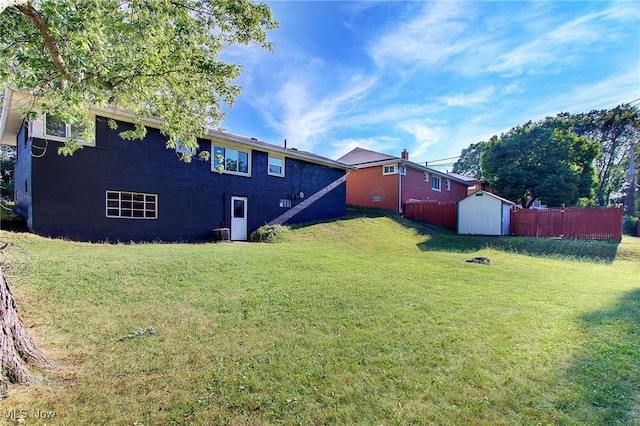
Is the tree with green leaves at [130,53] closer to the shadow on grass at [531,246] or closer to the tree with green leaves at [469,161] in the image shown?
the shadow on grass at [531,246]

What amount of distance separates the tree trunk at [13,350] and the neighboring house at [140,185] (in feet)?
30.6

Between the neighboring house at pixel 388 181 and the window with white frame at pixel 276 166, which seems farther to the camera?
the neighboring house at pixel 388 181

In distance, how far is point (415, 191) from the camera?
968 inches

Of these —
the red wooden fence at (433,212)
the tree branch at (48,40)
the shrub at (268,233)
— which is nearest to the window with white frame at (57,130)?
the tree branch at (48,40)

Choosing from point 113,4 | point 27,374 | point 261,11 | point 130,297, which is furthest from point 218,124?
point 27,374

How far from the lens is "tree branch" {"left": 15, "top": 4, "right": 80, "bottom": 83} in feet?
11.9

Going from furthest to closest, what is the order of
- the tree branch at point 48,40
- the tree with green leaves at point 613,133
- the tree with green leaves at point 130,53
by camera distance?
the tree with green leaves at point 613,133 < the tree with green leaves at point 130,53 < the tree branch at point 48,40

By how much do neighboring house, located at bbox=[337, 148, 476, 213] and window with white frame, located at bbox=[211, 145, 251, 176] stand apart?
965 cm

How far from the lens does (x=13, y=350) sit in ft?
9.20

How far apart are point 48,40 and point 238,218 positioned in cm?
1122

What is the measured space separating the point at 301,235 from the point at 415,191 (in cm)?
1361

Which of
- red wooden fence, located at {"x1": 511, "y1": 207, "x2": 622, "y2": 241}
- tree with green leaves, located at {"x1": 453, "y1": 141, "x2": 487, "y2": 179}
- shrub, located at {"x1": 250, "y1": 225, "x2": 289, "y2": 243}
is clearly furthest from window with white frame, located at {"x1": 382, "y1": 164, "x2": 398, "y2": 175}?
tree with green leaves, located at {"x1": 453, "y1": 141, "x2": 487, "y2": 179}

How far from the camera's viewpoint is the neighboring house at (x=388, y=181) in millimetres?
22938

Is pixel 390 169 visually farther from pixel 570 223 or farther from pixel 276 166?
pixel 570 223
